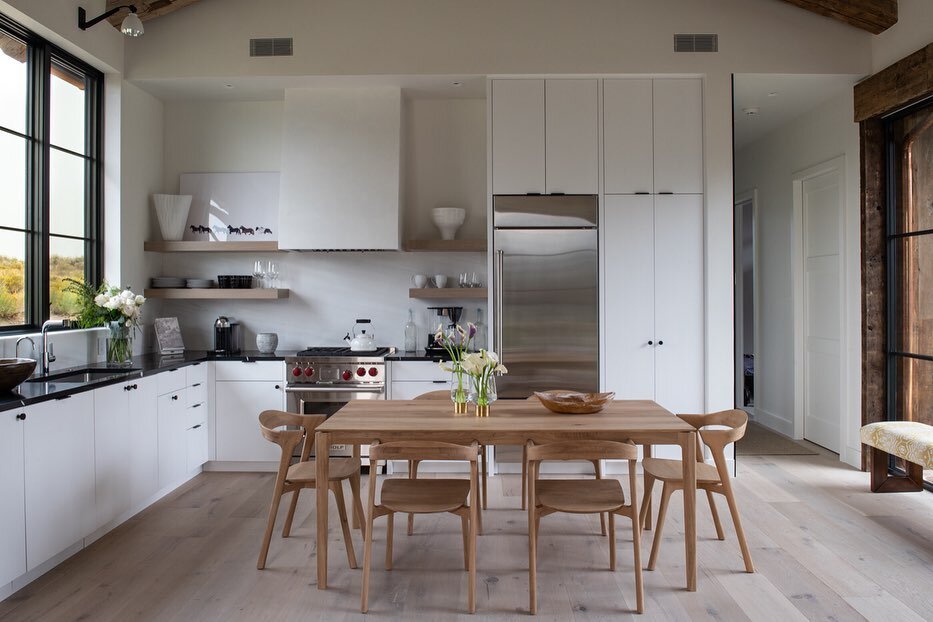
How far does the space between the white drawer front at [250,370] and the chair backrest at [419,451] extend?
246 cm

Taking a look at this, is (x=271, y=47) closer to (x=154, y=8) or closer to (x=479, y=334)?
(x=154, y=8)

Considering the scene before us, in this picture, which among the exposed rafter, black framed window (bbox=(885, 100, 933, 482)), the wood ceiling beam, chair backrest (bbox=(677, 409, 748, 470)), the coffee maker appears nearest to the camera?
chair backrest (bbox=(677, 409, 748, 470))

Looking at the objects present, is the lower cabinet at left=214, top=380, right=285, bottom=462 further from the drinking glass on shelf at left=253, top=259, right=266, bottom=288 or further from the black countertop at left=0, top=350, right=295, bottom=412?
the drinking glass on shelf at left=253, top=259, right=266, bottom=288

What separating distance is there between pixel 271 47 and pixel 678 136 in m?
3.04

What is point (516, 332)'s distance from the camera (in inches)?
198

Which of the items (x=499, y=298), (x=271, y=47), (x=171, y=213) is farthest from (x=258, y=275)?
(x=499, y=298)

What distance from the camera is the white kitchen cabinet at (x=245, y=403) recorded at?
509 centimetres

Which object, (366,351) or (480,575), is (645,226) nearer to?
(366,351)

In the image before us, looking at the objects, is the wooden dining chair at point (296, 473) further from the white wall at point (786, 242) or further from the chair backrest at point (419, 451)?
the white wall at point (786, 242)

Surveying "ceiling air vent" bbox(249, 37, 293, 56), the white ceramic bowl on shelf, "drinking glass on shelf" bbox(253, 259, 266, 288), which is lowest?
"drinking glass on shelf" bbox(253, 259, 266, 288)

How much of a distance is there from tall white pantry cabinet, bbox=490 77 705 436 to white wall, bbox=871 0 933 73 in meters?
1.22

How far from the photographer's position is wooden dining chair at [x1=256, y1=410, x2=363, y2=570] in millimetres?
3301

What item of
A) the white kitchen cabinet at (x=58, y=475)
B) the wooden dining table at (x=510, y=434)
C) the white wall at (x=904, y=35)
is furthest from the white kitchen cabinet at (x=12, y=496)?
the white wall at (x=904, y=35)

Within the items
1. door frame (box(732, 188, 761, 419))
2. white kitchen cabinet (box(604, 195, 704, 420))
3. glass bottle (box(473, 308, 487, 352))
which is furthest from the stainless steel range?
door frame (box(732, 188, 761, 419))
